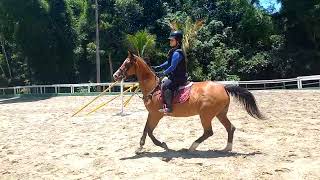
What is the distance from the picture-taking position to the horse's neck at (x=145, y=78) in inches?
376

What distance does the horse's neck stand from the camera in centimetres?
955

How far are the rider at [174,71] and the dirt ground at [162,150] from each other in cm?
113

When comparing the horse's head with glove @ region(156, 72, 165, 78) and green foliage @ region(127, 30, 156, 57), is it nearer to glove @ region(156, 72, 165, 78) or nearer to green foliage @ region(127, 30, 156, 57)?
glove @ region(156, 72, 165, 78)

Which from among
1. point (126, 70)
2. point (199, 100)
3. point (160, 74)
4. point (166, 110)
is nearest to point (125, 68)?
point (126, 70)

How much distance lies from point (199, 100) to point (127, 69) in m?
1.53

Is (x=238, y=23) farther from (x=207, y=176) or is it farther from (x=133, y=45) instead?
(x=207, y=176)

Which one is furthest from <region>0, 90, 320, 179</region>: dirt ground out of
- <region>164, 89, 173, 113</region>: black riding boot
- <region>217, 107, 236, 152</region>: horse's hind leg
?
<region>164, 89, 173, 113</region>: black riding boot

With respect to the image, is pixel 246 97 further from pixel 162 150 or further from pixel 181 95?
pixel 162 150

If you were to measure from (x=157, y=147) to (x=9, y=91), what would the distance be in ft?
100

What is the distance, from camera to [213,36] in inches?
1443

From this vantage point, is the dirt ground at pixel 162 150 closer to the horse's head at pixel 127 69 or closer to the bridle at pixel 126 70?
the bridle at pixel 126 70

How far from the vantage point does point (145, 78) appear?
31.6 feet

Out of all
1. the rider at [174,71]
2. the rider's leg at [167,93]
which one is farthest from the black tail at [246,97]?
the rider's leg at [167,93]

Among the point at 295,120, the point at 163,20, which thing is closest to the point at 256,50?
the point at 163,20
